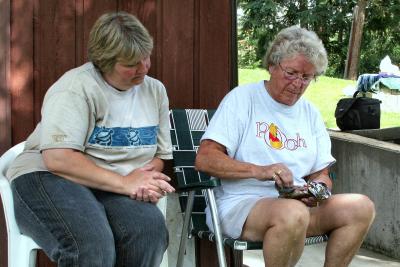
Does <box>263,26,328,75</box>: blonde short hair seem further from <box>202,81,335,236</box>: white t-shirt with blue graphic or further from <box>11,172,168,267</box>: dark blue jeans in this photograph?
<box>11,172,168,267</box>: dark blue jeans

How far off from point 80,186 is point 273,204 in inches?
32.8

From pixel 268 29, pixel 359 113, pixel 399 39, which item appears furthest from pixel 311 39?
pixel 399 39

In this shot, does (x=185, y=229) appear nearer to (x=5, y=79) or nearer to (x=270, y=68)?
(x=270, y=68)

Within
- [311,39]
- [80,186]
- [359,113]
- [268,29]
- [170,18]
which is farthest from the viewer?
[268,29]

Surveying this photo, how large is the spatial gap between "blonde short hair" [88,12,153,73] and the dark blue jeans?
506 millimetres

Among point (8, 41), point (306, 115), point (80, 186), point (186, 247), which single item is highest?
point (8, 41)

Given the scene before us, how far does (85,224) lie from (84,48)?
1.25m

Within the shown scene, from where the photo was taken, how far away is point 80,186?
252 centimetres

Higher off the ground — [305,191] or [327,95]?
[327,95]

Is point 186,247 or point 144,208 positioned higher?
point 144,208

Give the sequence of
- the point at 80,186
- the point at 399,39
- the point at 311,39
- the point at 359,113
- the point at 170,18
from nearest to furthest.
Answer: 1. the point at 80,186
2. the point at 311,39
3. the point at 170,18
4. the point at 359,113
5. the point at 399,39

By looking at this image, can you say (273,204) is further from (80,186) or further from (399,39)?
(399,39)

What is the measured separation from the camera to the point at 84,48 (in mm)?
3328

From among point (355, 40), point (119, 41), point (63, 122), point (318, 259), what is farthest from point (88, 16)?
point (355, 40)
